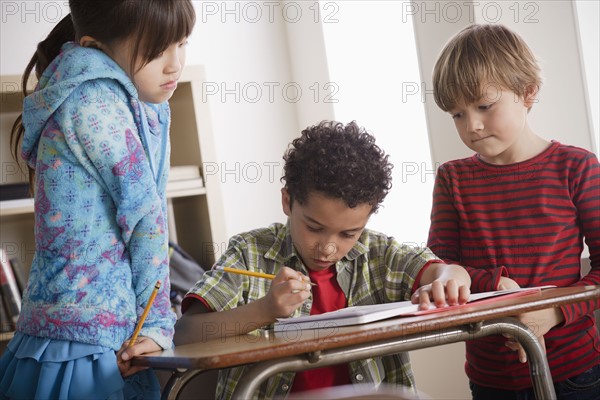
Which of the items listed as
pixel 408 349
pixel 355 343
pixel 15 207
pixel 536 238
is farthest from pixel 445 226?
pixel 15 207

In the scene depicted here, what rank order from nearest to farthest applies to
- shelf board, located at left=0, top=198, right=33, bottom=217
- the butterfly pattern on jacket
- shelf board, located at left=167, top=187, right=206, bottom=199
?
the butterfly pattern on jacket → shelf board, located at left=0, top=198, right=33, bottom=217 → shelf board, located at left=167, top=187, right=206, bottom=199

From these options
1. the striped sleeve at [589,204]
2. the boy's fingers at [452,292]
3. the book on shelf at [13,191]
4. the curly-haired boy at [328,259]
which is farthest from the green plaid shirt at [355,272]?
the book on shelf at [13,191]

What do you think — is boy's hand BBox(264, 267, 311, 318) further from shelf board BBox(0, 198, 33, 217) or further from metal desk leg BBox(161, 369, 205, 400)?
shelf board BBox(0, 198, 33, 217)

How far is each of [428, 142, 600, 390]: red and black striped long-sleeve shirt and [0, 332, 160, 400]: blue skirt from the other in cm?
77

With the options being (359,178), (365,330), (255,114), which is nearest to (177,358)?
(365,330)

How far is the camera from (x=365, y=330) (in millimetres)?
1057

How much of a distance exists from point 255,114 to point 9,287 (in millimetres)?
1322

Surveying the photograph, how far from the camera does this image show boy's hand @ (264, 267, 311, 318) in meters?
1.25

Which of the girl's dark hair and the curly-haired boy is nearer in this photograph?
the girl's dark hair

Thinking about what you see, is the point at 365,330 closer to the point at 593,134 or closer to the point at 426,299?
the point at 426,299

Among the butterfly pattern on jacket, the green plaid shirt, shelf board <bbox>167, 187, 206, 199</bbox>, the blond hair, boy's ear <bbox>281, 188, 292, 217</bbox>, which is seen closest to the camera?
the butterfly pattern on jacket

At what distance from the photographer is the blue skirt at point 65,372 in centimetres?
119

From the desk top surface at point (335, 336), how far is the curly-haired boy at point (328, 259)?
158 millimetres

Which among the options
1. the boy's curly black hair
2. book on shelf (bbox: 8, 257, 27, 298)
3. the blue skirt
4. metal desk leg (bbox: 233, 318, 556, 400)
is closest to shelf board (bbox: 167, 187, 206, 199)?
book on shelf (bbox: 8, 257, 27, 298)
